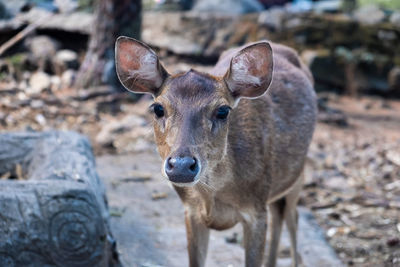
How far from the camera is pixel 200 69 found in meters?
11.4

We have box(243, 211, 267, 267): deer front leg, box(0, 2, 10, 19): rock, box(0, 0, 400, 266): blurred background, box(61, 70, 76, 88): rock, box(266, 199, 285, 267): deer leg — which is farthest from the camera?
box(0, 2, 10, 19): rock

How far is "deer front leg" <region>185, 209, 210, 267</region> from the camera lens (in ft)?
14.3

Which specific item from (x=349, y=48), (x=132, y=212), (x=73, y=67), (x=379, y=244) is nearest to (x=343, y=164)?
(x=379, y=244)

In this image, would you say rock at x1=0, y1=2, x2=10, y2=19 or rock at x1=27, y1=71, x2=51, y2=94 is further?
rock at x1=0, y1=2, x2=10, y2=19

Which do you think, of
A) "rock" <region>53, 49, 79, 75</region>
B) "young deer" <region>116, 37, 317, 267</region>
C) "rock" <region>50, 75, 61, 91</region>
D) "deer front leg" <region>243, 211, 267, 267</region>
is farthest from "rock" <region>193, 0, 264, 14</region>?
"deer front leg" <region>243, 211, 267, 267</region>

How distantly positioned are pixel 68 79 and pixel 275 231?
6.43m

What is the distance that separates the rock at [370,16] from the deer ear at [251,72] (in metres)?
9.05

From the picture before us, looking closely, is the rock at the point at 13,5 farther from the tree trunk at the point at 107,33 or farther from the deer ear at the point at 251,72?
the deer ear at the point at 251,72

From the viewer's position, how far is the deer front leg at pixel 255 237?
4230 mm

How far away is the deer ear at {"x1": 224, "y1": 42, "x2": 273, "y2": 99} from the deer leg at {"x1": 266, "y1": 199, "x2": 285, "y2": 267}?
199 cm

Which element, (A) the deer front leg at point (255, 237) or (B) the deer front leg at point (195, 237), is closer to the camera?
(A) the deer front leg at point (255, 237)

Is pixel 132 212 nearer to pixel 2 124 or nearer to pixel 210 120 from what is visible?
pixel 210 120

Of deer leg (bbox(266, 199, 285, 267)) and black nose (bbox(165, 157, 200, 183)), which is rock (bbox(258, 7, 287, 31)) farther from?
black nose (bbox(165, 157, 200, 183))

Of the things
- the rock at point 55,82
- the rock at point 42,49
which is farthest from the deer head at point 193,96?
the rock at point 42,49
